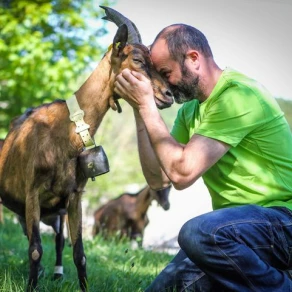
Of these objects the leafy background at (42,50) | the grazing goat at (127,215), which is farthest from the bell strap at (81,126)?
the grazing goat at (127,215)

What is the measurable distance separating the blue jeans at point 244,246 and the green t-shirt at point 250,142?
16 centimetres

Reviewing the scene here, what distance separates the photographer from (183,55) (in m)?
4.08

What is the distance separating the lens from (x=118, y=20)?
16.3ft

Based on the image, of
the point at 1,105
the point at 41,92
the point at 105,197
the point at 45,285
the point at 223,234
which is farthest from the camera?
the point at 105,197

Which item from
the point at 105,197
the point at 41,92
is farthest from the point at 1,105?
the point at 105,197

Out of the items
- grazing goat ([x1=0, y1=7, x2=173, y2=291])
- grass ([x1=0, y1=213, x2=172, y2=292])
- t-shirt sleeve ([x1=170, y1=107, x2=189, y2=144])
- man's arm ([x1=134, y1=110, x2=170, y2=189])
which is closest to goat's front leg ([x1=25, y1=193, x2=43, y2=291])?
grazing goat ([x1=0, y1=7, x2=173, y2=291])

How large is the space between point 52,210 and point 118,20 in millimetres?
1623

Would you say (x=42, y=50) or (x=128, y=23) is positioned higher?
(x=128, y=23)

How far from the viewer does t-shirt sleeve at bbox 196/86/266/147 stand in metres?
3.84

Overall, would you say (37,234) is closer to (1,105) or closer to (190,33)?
(190,33)

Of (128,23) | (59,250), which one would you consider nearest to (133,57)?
(128,23)

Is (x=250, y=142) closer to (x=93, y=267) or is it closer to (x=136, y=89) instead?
(x=136, y=89)

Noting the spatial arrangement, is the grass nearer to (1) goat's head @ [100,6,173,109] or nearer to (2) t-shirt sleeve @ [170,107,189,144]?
(2) t-shirt sleeve @ [170,107,189,144]

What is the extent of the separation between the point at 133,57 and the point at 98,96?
0.43 meters
